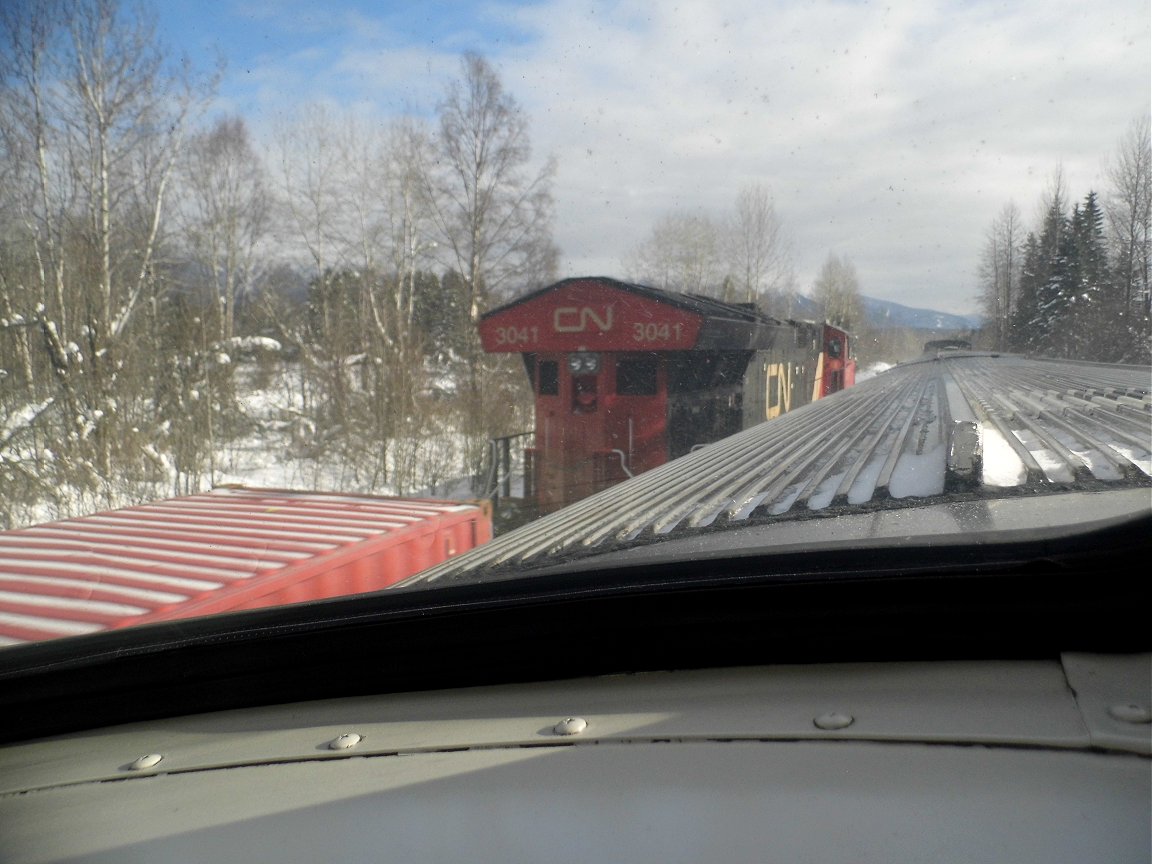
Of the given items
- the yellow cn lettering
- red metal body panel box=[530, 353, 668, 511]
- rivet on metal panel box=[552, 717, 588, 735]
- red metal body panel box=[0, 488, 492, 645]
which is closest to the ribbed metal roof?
rivet on metal panel box=[552, 717, 588, 735]

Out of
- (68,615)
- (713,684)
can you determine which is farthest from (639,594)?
(68,615)

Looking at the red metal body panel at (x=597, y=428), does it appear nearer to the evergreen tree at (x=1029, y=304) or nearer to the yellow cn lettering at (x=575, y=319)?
the yellow cn lettering at (x=575, y=319)

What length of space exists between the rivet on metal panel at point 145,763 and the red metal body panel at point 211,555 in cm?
125

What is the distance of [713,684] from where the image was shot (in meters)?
1.29

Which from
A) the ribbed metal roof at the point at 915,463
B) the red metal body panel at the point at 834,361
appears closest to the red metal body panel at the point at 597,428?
the red metal body panel at the point at 834,361

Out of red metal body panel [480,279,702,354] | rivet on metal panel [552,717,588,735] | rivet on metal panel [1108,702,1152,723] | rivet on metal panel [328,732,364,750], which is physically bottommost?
rivet on metal panel [328,732,364,750]

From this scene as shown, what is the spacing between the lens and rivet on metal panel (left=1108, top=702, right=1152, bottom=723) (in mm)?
938

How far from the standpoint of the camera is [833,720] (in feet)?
3.60

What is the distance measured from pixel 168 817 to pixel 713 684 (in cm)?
85

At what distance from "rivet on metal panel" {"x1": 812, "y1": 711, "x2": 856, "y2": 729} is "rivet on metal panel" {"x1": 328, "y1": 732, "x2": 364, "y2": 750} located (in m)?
0.74

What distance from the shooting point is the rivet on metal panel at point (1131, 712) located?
938 mm

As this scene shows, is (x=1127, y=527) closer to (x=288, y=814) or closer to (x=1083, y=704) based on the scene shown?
(x=1083, y=704)

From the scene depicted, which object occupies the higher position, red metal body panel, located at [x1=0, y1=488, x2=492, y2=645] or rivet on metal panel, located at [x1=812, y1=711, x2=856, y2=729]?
rivet on metal panel, located at [x1=812, y1=711, x2=856, y2=729]

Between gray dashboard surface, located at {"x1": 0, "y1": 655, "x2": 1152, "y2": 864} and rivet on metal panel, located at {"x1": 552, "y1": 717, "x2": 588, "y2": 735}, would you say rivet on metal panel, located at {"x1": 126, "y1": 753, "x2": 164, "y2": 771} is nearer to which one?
gray dashboard surface, located at {"x1": 0, "y1": 655, "x2": 1152, "y2": 864}
